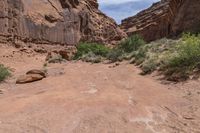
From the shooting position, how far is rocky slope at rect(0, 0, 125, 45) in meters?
35.5

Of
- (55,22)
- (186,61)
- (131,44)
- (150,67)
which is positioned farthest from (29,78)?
(55,22)

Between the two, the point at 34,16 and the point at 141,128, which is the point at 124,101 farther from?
the point at 34,16

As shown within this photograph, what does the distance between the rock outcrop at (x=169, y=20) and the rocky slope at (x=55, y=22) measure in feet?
25.9

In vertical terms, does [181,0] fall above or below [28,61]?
above

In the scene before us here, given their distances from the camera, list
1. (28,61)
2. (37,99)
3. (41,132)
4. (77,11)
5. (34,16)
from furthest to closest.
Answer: (77,11)
(34,16)
(28,61)
(37,99)
(41,132)

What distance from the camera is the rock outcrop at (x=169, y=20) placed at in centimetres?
3209

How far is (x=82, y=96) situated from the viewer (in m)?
11.2

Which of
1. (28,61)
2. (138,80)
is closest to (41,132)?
(138,80)

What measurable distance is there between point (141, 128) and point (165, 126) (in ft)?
2.08

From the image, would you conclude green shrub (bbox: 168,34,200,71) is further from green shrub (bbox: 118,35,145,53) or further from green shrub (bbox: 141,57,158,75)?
green shrub (bbox: 118,35,145,53)

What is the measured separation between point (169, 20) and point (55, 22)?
13.4 metres

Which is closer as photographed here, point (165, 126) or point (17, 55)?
point (165, 126)

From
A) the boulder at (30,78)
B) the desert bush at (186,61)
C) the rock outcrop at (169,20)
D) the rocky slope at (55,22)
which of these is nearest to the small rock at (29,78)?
the boulder at (30,78)

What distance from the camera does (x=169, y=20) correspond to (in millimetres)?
42938
